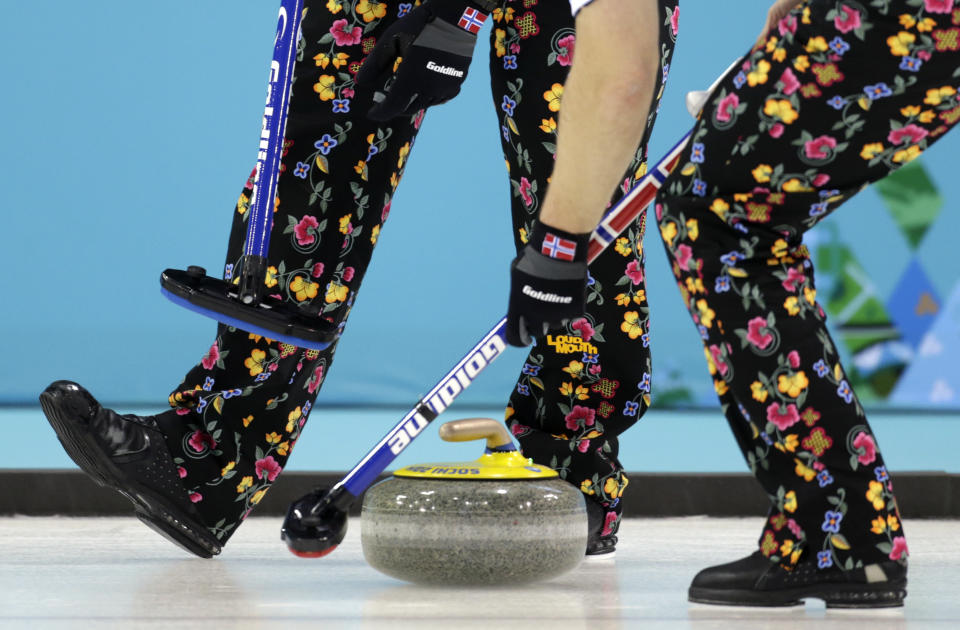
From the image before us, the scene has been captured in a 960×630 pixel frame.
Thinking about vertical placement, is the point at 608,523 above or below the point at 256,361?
below

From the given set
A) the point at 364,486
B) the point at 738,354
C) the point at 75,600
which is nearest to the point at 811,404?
the point at 738,354

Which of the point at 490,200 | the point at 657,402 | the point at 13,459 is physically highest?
the point at 490,200

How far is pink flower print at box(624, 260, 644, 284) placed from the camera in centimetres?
206

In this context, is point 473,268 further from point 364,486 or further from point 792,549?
point 792,549

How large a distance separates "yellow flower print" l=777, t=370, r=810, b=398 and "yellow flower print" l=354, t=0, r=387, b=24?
0.88 meters

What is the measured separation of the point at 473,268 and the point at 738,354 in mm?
3345

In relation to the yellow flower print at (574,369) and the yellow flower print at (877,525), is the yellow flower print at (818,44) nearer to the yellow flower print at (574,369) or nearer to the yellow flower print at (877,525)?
the yellow flower print at (877,525)

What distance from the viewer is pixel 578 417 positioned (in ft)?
6.88

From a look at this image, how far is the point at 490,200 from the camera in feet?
15.6

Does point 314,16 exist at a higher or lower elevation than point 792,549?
higher

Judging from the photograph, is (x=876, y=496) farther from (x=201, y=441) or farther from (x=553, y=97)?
(x=201, y=441)

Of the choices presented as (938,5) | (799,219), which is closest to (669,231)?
(799,219)

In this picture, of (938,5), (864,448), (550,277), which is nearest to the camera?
(938,5)

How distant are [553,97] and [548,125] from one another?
0.13ft
